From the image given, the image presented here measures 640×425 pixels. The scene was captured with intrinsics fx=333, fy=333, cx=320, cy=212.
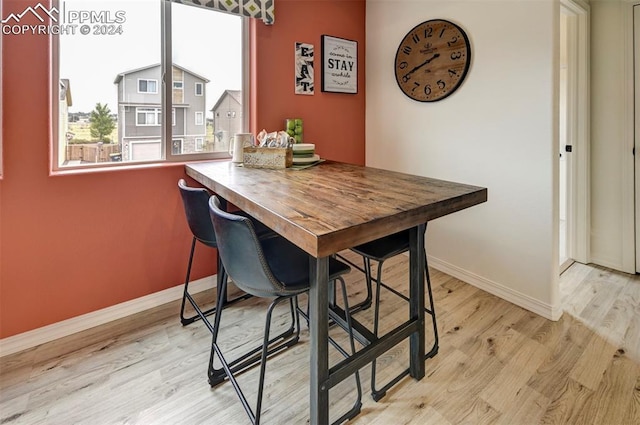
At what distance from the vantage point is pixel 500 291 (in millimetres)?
2334

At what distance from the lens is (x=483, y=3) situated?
7.28 ft

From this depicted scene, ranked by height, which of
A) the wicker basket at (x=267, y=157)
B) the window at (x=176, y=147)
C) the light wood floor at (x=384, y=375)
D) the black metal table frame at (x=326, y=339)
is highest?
the window at (x=176, y=147)

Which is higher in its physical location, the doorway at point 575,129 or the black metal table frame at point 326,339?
the doorway at point 575,129

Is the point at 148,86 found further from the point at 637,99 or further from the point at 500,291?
the point at 637,99

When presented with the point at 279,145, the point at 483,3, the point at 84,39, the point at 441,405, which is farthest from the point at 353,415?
the point at 483,3

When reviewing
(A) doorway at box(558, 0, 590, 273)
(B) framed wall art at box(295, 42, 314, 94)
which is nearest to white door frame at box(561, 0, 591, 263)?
(A) doorway at box(558, 0, 590, 273)

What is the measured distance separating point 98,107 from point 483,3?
2545mm

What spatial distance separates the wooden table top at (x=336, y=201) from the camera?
0.96m

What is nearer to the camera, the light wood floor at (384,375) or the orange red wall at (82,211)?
the light wood floor at (384,375)

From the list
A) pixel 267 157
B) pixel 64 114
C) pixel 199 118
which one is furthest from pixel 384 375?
pixel 64 114

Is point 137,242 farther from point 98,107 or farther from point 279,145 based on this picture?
point 279,145

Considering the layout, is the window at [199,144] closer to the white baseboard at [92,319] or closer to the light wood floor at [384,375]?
the white baseboard at [92,319]

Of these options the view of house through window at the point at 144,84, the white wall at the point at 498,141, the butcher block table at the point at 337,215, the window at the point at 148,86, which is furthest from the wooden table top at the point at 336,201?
the white wall at the point at 498,141

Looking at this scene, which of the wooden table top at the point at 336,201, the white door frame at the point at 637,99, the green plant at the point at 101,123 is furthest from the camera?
the white door frame at the point at 637,99
